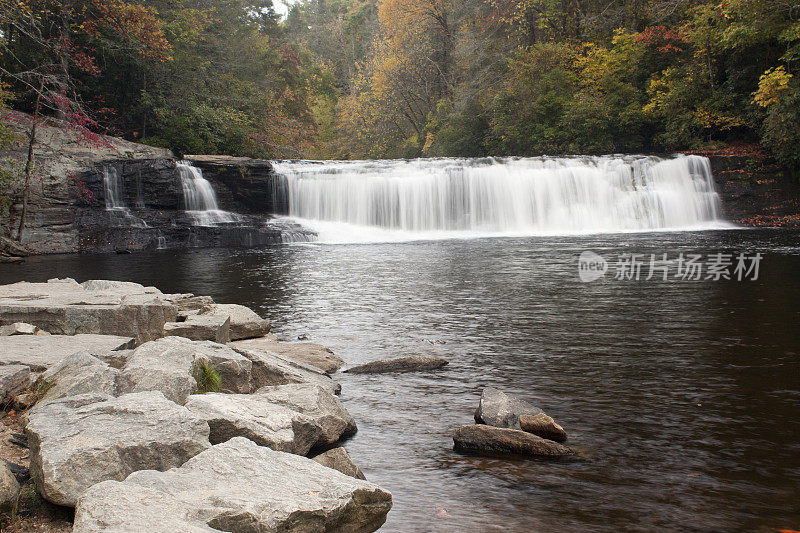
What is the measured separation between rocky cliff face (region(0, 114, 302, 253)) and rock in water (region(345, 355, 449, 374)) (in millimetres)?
17289

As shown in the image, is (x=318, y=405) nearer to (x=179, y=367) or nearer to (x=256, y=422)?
(x=256, y=422)

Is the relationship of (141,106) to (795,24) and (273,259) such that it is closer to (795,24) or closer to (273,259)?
(273,259)

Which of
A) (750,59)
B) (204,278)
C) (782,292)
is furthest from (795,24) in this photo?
(204,278)

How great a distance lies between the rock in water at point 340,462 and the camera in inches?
160

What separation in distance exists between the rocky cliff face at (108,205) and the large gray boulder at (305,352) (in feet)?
53.1

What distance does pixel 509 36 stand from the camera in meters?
37.8

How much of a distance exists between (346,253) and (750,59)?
20188mm

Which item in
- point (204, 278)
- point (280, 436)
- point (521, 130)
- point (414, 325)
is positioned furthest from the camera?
point (521, 130)

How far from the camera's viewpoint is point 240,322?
26.1 feet
